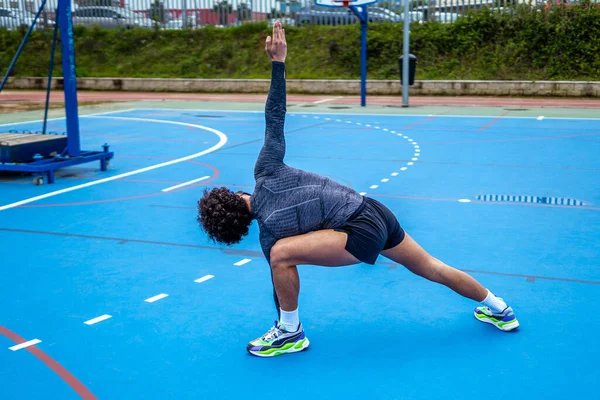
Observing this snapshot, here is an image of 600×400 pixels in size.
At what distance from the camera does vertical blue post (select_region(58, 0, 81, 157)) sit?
31.6 feet

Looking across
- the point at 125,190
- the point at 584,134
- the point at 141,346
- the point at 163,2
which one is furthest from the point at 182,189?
the point at 163,2

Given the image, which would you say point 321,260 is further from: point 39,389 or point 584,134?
point 584,134

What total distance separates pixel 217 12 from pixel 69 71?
21.9 m

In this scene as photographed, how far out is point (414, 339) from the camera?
14.8ft

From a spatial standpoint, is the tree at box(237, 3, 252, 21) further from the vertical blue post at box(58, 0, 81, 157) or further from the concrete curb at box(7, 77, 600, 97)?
the vertical blue post at box(58, 0, 81, 157)

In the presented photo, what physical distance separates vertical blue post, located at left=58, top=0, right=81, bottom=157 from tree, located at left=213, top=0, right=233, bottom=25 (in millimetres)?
21358

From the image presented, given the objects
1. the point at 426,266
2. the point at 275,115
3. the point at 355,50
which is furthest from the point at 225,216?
the point at 355,50

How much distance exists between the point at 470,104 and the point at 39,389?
1827 centimetres

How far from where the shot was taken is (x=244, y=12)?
3017 cm

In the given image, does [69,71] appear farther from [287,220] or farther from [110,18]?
[110,18]

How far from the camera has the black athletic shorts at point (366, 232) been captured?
409 centimetres

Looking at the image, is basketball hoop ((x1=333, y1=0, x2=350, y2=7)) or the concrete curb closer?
basketball hoop ((x1=333, y1=0, x2=350, y2=7))

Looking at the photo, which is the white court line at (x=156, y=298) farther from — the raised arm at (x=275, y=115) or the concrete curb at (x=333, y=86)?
the concrete curb at (x=333, y=86)

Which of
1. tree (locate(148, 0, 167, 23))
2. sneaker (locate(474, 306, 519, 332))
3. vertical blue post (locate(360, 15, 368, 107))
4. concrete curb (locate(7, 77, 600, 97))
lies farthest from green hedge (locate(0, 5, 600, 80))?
sneaker (locate(474, 306, 519, 332))
